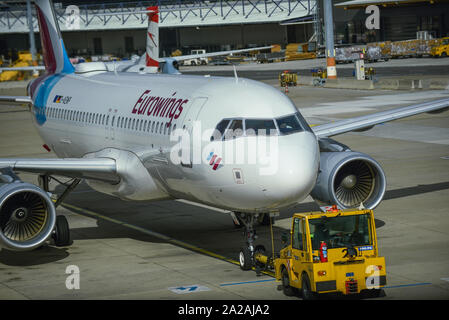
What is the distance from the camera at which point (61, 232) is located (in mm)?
24188

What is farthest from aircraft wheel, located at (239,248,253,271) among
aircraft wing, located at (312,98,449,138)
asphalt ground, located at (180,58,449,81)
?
asphalt ground, located at (180,58,449,81)

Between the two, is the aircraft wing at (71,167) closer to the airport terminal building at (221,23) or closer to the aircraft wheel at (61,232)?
the aircraft wheel at (61,232)

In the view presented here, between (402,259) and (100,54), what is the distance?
138752mm

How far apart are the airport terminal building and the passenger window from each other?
8935cm

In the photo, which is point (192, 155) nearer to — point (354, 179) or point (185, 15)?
point (354, 179)

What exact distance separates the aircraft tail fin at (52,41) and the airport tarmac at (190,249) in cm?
491

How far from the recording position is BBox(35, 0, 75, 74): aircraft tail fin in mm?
33844

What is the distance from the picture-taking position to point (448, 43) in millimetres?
99125

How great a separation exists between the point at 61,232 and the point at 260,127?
7.38 metres

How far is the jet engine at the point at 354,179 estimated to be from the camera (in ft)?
78.3

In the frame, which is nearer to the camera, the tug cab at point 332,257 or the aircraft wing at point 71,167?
the tug cab at point 332,257

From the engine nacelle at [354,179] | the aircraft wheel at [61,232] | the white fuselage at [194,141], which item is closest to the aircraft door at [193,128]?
the white fuselage at [194,141]

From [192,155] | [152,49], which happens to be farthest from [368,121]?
[152,49]

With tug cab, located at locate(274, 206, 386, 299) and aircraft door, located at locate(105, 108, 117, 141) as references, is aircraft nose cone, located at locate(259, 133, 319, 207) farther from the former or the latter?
aircraft door, located at locate(105, 108, 117, 141)
